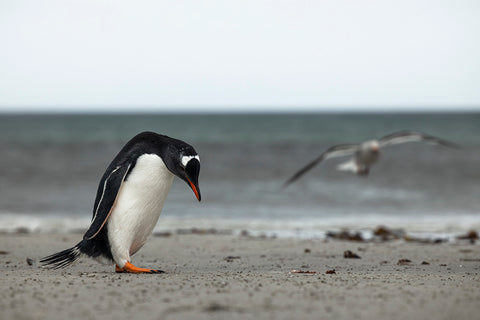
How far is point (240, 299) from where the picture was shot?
3611 millimetres

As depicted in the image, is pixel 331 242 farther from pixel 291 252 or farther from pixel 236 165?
pixel 236 165

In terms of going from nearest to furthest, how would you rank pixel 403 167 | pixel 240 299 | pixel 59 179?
pixel 240 299, pixel 59 179, pixel 403 167

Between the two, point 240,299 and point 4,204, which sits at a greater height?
point 240,299

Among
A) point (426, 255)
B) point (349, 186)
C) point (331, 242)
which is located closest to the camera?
point (426, 255)

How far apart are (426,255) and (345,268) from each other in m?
1.59

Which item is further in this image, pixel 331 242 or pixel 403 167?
pixel 403 167

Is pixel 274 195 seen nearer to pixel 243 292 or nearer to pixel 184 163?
pixel 184 163

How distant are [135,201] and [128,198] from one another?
0.07 meters

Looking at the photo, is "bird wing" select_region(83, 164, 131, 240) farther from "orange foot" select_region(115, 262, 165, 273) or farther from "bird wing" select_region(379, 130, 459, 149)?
"bird wing" select_region(379, 130, 459, 149)

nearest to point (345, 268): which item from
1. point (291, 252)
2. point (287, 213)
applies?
point (291, 252)

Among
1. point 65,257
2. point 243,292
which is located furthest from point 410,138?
point 243,292

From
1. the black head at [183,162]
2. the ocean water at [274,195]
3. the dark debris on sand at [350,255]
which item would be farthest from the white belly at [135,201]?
the ocean water at [274,195]

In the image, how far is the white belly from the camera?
195 inches

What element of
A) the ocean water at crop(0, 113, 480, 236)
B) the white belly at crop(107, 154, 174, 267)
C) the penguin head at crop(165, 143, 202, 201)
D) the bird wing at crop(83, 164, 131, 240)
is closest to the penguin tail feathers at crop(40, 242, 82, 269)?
the bird wing at crop(83, 164, 131, 240)
